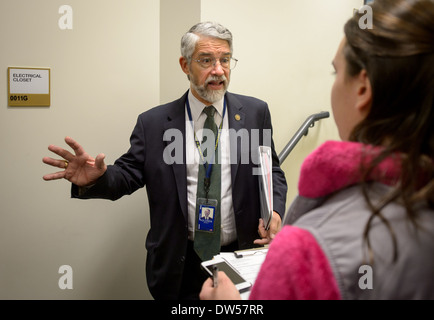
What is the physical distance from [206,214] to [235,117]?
1.71 feet

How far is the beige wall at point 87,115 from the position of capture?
1.68 meters

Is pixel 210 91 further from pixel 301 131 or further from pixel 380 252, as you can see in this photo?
pixel 380 252

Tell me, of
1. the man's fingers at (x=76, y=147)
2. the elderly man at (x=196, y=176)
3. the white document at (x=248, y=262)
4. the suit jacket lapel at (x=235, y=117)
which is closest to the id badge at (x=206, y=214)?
the elderly man at (x=196, y=176)

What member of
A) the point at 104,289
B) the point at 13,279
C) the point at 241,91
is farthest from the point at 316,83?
the point at 13,279

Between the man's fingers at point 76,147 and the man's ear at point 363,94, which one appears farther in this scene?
the man's fingers at point 76,147

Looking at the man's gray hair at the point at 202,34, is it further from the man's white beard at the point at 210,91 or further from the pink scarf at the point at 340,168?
the pink scarf at the point at 340,168

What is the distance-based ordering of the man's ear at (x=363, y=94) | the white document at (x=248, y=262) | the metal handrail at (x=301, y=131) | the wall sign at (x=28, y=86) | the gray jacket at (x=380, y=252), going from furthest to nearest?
the metal handrail at (x=301, y=131) < the wall sign at (x=28, y=86) < the white document at (x=248, y=262) < the man's ear at (x=363, y=94) < the gray jacket at (x=380, y=252)

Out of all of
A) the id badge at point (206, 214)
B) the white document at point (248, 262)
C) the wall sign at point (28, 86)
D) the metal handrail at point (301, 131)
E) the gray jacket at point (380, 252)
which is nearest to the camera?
the gray jacket at point (380, 252)

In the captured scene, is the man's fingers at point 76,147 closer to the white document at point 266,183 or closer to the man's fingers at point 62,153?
the man's fingers at point 62,153

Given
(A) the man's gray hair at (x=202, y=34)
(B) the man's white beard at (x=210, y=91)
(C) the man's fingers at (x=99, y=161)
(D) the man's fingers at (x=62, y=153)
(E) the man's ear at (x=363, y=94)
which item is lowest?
(C) the man's fingers at (x=99, y=161)

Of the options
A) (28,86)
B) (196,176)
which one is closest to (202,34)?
(196,176)

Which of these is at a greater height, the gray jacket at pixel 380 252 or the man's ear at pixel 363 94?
the man's ear at pixel 363 94

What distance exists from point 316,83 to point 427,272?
2193 millimetres

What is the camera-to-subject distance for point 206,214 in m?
1.51
